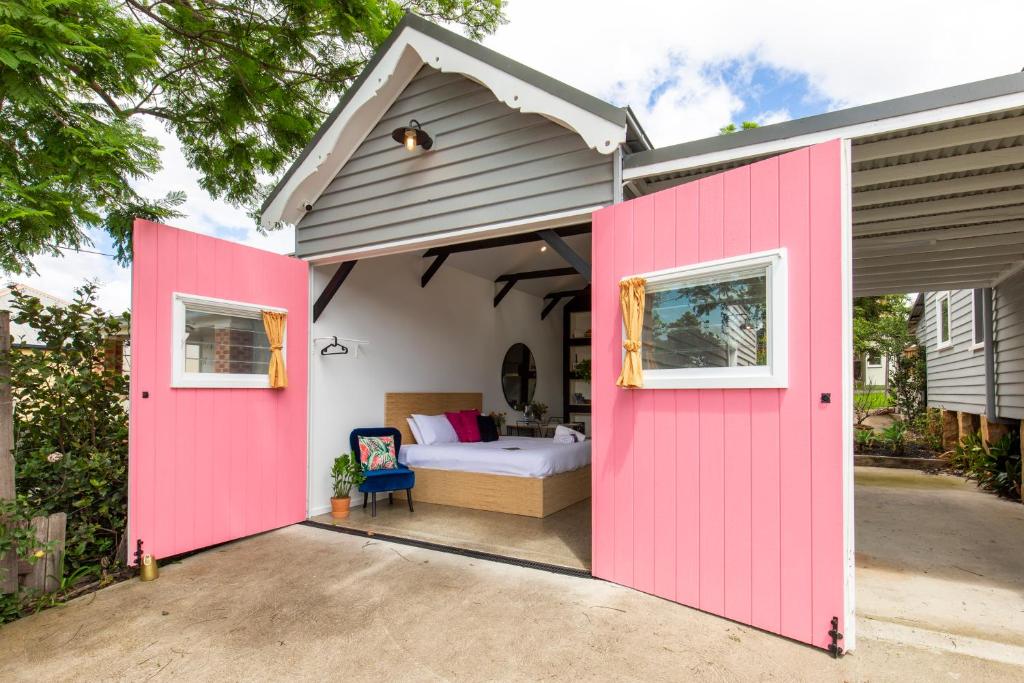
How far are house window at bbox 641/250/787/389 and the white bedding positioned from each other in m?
2.35

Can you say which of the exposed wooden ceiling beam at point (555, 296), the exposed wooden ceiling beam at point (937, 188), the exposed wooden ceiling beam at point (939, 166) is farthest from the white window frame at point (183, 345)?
the exposed wooden ceiling beam at point (555, 296)

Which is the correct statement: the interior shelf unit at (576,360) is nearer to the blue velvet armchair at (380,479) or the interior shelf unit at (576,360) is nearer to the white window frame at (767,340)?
the blue velvet armchair at (380,479)

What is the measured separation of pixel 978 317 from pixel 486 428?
24.0 feet

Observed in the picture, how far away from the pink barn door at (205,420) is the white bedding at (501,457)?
1.33m

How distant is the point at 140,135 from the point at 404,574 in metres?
3.40

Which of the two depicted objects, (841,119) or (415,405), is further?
(415,405)

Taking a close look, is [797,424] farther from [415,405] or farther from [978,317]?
[978,317]

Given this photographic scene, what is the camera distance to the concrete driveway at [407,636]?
243 cm

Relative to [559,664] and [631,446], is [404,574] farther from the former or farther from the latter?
[631,446]

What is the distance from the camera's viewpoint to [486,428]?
6910mm

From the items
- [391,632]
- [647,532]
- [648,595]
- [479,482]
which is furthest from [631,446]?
[479,482]

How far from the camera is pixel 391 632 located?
111 inches

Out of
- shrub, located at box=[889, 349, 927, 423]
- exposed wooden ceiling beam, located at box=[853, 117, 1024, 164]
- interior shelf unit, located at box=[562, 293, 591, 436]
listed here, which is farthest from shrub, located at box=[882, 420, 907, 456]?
exposed wooden ceiling beam, located at box=[853, 117, 1024, 164]

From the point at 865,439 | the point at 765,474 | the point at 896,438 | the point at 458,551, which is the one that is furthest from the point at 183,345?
the point at 896,438
